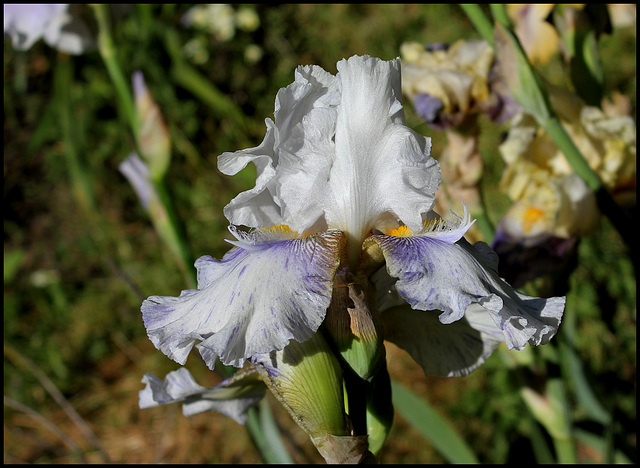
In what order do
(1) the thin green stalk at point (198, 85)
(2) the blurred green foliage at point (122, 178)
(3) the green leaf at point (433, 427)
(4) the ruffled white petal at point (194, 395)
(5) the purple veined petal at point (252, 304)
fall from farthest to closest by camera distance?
(1) the thin green stalk at point (198, 85) < (2) the blurred green foliage at point (122, 178) < (3) the green leaf at point (433, 427) < (4) the ruffled white petal at point (194, 395) < (5) the purple veined petal at point (252, 304)

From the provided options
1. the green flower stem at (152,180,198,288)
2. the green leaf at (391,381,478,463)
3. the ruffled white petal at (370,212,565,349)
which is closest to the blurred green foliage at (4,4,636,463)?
the green leaf at (391,381,478,463)

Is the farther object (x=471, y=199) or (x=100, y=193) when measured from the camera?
(x=100, y=193)

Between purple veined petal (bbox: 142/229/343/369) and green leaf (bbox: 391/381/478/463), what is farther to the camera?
green leaf (bbox: 391/381/478/463)

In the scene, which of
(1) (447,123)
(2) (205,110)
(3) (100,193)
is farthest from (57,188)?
(1) (447,123)

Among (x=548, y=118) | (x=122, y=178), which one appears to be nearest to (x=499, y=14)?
(x=548, y=118)

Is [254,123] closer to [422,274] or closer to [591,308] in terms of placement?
[591,308]

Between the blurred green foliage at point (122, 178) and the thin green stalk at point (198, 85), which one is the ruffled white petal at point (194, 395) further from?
the thin green stalk at point (198, 85)

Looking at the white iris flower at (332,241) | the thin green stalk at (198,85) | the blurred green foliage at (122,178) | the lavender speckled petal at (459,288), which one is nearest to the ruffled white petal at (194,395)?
the white iris flower at (332,241)

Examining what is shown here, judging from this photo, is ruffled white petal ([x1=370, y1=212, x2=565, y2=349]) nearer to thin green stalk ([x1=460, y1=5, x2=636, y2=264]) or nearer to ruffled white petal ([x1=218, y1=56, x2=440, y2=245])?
ruffled white petal ([x1=218, y1=56, x2=440, y2=245])
